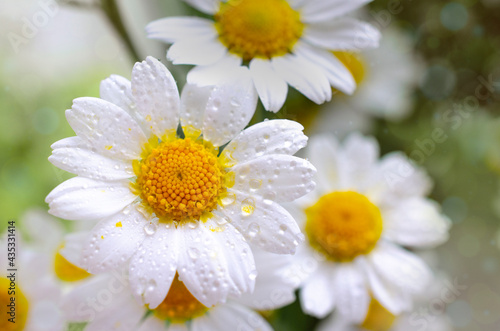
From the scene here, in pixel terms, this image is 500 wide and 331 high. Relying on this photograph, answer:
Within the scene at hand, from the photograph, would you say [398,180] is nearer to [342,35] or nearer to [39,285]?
[342,35]

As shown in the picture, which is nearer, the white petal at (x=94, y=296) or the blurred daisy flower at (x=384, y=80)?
the white petal at (x=94, y=296)

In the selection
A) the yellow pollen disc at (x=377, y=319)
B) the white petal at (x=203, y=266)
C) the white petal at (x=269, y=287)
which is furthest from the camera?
the yellow pollen disc at (x=377, y=319)

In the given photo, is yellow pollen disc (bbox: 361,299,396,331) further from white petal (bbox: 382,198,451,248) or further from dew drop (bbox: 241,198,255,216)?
dew drop (bbox: 241,198,255,216)

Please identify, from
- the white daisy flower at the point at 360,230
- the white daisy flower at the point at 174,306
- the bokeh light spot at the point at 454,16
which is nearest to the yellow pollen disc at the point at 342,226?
the white daisy flower at the point at 360,230

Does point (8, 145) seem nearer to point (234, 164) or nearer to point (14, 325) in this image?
point (14, 325)

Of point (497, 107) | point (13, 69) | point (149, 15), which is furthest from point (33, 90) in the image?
point (497, 107)

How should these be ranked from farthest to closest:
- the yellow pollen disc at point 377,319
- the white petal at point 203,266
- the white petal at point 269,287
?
the yellow pollen disc at point 377,319, the white petal at point 269,287, the white petal at point 203,266

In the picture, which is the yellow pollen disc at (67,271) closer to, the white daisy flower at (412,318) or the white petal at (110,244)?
the white petal at (110,244)

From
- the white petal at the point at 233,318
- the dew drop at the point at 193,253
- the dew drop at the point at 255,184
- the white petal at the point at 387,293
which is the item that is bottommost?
the white petal at the point at 387,293
